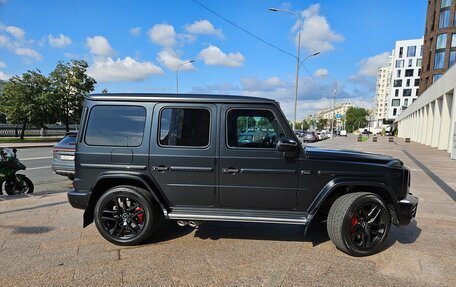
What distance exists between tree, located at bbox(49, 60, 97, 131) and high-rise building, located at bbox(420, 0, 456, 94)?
45.1 metres

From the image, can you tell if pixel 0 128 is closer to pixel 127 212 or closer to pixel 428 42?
pixel 127 212

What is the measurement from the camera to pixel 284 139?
3742mm

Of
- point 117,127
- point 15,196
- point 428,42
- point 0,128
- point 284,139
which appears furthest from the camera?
point 428,42

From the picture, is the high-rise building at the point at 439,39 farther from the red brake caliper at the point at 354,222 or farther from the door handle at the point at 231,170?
the door handle at the point at 231,170

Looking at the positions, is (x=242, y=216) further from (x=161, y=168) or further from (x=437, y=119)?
(x=437, y=119)

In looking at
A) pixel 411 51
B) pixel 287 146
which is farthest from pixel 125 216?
pixel 411 51

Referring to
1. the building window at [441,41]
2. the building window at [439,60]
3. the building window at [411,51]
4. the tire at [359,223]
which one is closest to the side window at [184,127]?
the tire at [359,223]

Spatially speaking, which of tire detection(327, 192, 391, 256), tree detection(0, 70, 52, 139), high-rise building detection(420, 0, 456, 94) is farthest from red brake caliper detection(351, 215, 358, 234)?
high-rise building detection(420, 0, 456, 94)

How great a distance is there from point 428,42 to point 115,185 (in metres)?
59.2

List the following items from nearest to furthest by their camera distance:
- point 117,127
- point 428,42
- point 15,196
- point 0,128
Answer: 1. point 117,127
2. point 15,196
3. point 0,128
4. point 428,42

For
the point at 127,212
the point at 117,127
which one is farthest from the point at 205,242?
the point at 117,127

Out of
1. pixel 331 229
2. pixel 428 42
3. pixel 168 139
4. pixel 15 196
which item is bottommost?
pixel 15 196

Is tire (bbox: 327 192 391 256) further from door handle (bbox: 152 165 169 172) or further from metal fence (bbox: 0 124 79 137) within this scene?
metal fence (bbox: 0 124 79 137)

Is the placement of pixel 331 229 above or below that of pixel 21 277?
above
